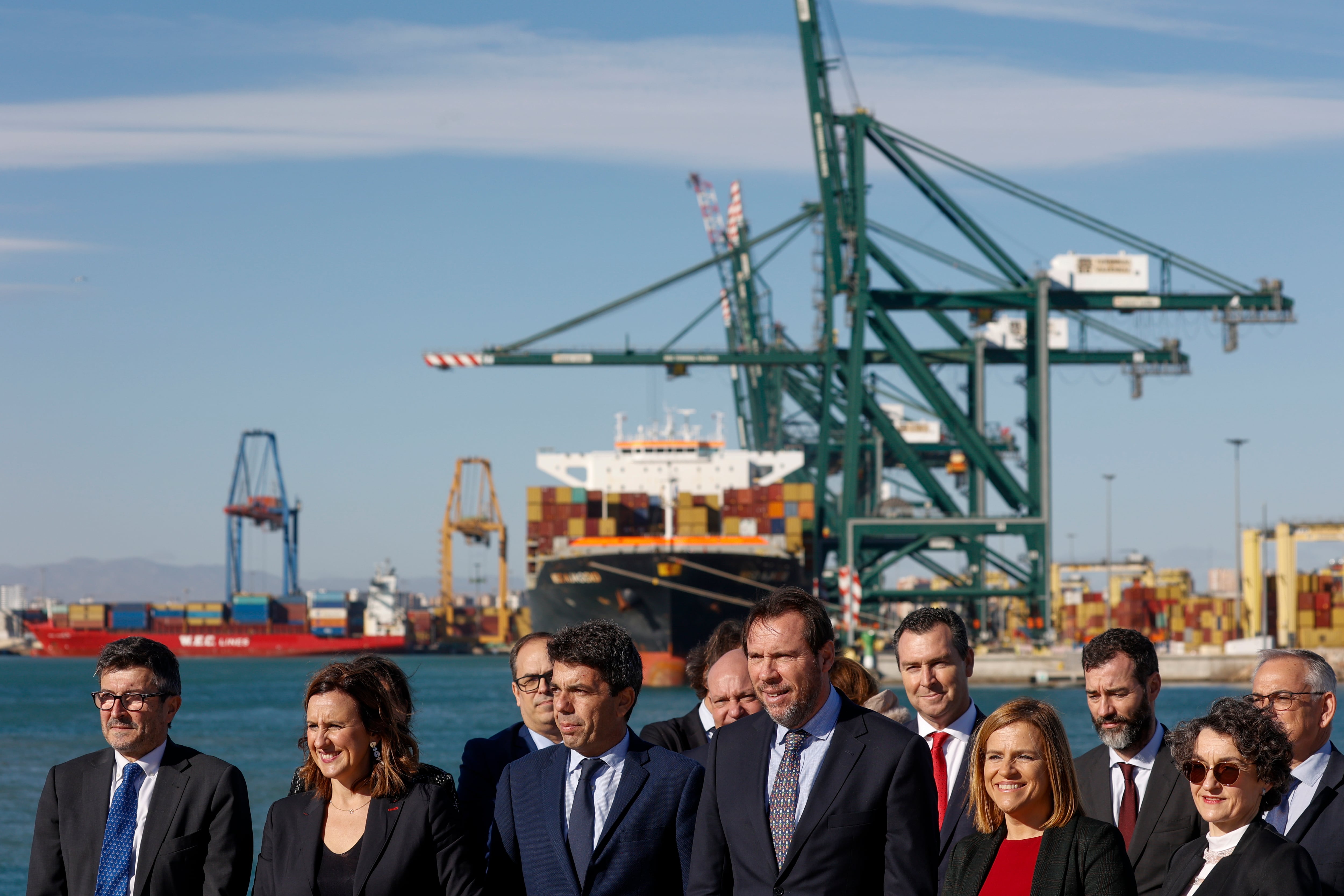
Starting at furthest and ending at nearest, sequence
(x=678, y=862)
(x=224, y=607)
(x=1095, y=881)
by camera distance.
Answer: (x=224, y=607), (x=678, y=862), (x=1095, y=881)

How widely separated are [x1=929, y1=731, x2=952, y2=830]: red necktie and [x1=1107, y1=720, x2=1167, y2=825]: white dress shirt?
507mm

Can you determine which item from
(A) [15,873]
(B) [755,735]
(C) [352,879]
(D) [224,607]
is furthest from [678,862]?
(D) [224,607]

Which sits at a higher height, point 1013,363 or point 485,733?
point 1013,363

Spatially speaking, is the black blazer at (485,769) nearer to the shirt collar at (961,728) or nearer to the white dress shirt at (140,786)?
the white dress shirt at (140,786)

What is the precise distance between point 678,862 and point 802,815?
1.73ft

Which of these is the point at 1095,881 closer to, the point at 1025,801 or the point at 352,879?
the point at 1025,801

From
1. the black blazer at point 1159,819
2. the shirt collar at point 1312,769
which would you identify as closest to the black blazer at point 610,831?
the black blazer at point 1159,819

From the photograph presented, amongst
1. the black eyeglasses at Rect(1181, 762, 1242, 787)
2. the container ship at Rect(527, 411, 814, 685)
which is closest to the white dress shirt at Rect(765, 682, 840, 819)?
the black eyeglasses at Rect(1181, 762, 1242, 787)

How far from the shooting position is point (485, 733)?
3175cm

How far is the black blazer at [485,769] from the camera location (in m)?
4.84

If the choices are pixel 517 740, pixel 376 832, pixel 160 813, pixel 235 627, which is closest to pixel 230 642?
pixel 235 627

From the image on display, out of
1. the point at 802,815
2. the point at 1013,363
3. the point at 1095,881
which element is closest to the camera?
the point at 1095,881

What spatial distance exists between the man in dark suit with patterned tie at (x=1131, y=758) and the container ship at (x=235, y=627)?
304 ft

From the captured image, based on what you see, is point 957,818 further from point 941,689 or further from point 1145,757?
point 1145,757
